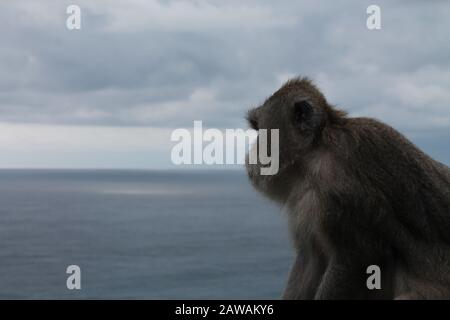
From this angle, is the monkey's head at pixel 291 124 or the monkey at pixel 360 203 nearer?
the monkey at pixel 360 203

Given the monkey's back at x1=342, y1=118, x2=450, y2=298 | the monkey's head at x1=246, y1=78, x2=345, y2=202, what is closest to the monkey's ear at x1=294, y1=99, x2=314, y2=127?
the monkey's head at x1=246, y1=78, x2=345, y2=202

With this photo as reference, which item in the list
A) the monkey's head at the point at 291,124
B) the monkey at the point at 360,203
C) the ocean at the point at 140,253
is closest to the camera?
the monkey at the point at 360,203

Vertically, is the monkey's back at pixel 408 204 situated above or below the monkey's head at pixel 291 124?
below

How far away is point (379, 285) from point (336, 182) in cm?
84

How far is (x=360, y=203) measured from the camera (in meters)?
5.23

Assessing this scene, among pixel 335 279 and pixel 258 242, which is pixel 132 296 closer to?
pixel 258 242

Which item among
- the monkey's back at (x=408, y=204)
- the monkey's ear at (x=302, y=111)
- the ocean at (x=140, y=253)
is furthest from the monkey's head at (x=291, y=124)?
the ocean at (x=140, y=253)

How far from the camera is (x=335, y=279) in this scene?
520 centimetres

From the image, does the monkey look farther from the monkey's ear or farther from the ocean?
the ocean

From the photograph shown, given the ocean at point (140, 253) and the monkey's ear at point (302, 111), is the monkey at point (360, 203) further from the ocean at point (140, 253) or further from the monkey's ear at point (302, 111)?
the ocean at point (140, 253)

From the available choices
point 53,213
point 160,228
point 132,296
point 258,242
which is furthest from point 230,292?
point 53,213

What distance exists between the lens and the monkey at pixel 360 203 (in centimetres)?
521
